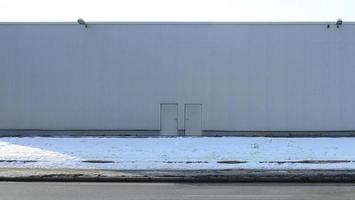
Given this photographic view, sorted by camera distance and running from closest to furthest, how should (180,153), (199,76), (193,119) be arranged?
(180,153) → (199,76) → (193,119)

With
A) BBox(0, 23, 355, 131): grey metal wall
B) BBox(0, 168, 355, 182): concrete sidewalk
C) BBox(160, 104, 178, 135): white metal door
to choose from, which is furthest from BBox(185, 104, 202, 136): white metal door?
BBox(0, 168, 355, 182): concrete sidewalk

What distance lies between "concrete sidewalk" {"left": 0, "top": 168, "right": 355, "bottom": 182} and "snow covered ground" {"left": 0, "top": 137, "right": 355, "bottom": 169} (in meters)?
1.60

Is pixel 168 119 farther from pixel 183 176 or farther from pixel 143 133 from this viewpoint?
pixel 183 176

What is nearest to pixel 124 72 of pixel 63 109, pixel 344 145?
pixel 63 109

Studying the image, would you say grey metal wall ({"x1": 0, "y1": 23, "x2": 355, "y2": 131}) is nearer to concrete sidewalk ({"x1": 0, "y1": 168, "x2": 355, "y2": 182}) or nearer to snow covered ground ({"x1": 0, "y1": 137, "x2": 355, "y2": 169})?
snow covered ground ({"x1": 0, "y1": 137, "x2": 355, "y2": 169})

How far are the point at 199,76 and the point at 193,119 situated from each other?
94.8 inches

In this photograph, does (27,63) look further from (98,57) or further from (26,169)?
(26,169)

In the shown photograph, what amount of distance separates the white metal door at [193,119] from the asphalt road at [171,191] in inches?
626

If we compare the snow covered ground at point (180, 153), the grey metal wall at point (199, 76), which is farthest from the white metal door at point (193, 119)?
the snow covered ground at point (180, 153)

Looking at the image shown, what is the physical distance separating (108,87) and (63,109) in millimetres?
2833

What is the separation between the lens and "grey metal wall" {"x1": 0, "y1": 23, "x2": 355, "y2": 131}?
3023 centimetres

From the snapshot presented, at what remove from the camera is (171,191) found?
12.9 meters

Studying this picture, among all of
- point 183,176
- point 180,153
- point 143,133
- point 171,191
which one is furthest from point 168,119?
point 171,191

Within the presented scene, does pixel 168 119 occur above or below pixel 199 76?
below
